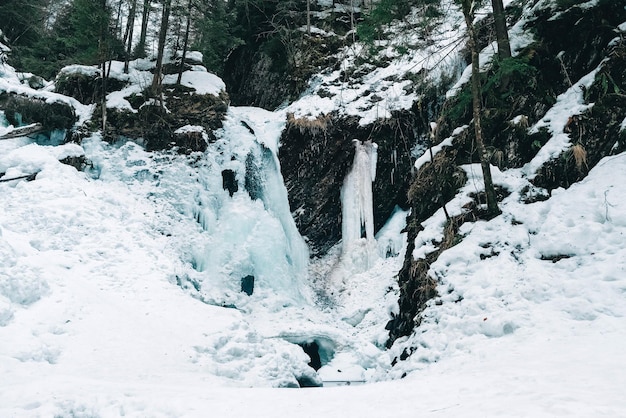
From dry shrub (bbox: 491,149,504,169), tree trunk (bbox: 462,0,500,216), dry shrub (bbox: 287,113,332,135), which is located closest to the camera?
tree trunk (bbox: 462,0,500,216)

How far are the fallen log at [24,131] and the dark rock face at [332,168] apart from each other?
26.7 feet

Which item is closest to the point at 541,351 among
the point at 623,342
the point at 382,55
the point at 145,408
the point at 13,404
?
the point at 623,342

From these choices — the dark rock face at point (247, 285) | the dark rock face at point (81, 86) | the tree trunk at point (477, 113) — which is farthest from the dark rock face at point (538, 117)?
the dark rock face at point (81, 86)

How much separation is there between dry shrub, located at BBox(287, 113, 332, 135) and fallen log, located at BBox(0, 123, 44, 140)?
8.62 metres

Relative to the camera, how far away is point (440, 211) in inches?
353

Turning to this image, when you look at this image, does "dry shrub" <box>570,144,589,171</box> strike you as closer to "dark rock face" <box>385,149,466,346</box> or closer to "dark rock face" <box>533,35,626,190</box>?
"dark rock face" <box>533,35,626,190</box>

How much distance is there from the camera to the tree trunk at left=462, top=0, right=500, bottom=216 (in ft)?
24.4

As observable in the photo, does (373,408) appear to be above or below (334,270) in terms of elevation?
above

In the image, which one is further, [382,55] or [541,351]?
[382,55]

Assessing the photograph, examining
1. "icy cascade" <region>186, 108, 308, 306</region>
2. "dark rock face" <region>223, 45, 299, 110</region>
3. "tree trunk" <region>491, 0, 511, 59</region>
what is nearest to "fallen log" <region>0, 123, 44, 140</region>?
"icy cascade" <region>186, 108, 308, 306</region>

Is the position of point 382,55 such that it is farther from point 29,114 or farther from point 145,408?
point 145,408

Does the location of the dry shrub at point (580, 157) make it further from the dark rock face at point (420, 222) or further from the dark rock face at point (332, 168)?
the dark rock face at point (332, 168)

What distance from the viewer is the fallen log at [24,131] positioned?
12.1 metres

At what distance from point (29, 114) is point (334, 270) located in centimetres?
1095
